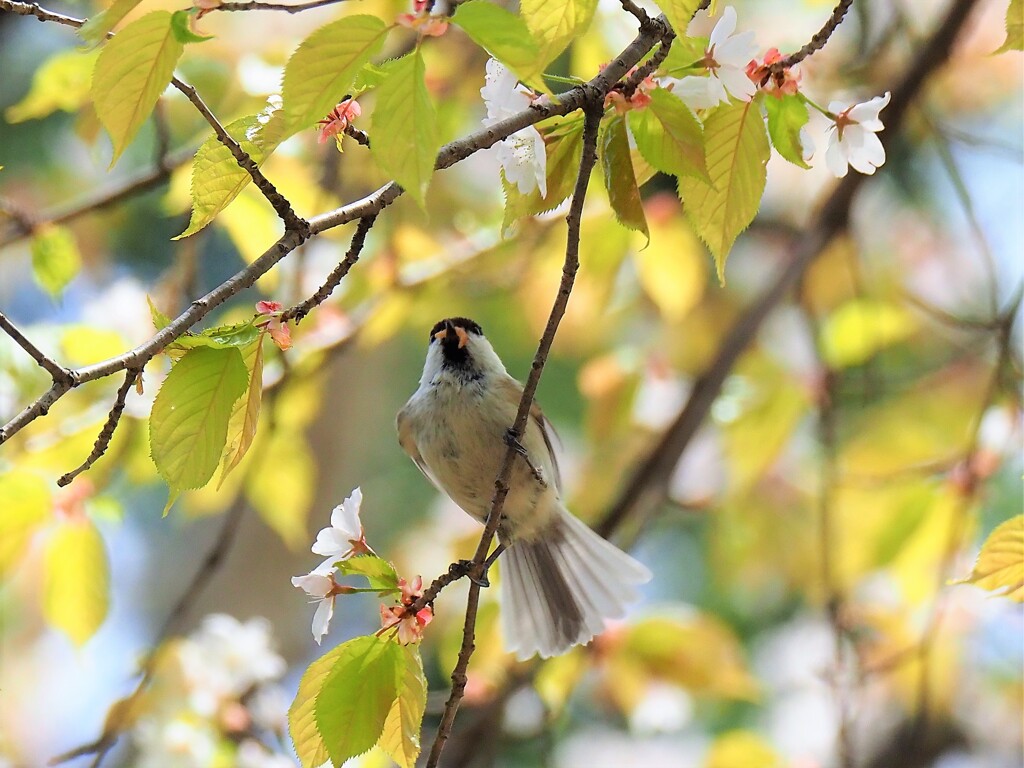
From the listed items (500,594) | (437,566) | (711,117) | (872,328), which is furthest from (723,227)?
(437,566)

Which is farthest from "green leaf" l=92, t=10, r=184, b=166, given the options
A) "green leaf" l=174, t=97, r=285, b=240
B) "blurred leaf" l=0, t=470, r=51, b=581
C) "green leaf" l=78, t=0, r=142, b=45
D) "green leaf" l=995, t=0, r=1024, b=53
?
"blurred leaf" l=0, t=470, r=51, b=581

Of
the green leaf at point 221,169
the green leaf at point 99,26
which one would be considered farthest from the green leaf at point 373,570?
the green leaf at point 99,26

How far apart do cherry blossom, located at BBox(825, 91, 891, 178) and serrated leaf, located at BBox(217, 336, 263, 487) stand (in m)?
0.72

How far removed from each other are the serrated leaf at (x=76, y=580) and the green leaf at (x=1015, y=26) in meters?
1.95

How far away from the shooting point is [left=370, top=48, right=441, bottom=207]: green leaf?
0.89 metres

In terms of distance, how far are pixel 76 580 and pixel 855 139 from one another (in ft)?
5.95

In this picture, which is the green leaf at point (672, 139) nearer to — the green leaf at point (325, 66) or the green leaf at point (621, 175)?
the green leaf at point (621, 175)

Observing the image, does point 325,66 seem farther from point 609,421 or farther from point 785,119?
point 609,421

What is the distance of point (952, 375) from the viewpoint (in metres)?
4.14

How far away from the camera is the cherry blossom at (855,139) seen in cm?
125

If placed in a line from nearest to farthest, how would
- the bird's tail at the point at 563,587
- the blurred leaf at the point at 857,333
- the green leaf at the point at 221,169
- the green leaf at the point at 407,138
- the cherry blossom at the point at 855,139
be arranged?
the green leaf at the point at 407,138
the green leaf at the point at 221,169
the cherry blossom at the point at 855,139
the bird's tail at the point at 563,587
the blurred leaf at the point at 857,333

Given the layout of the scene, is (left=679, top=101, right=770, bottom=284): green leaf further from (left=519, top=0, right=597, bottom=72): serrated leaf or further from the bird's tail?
the bird's tail

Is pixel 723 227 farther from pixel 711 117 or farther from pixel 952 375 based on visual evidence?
pixel 952 375

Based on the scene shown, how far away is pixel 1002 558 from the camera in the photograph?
131cm
